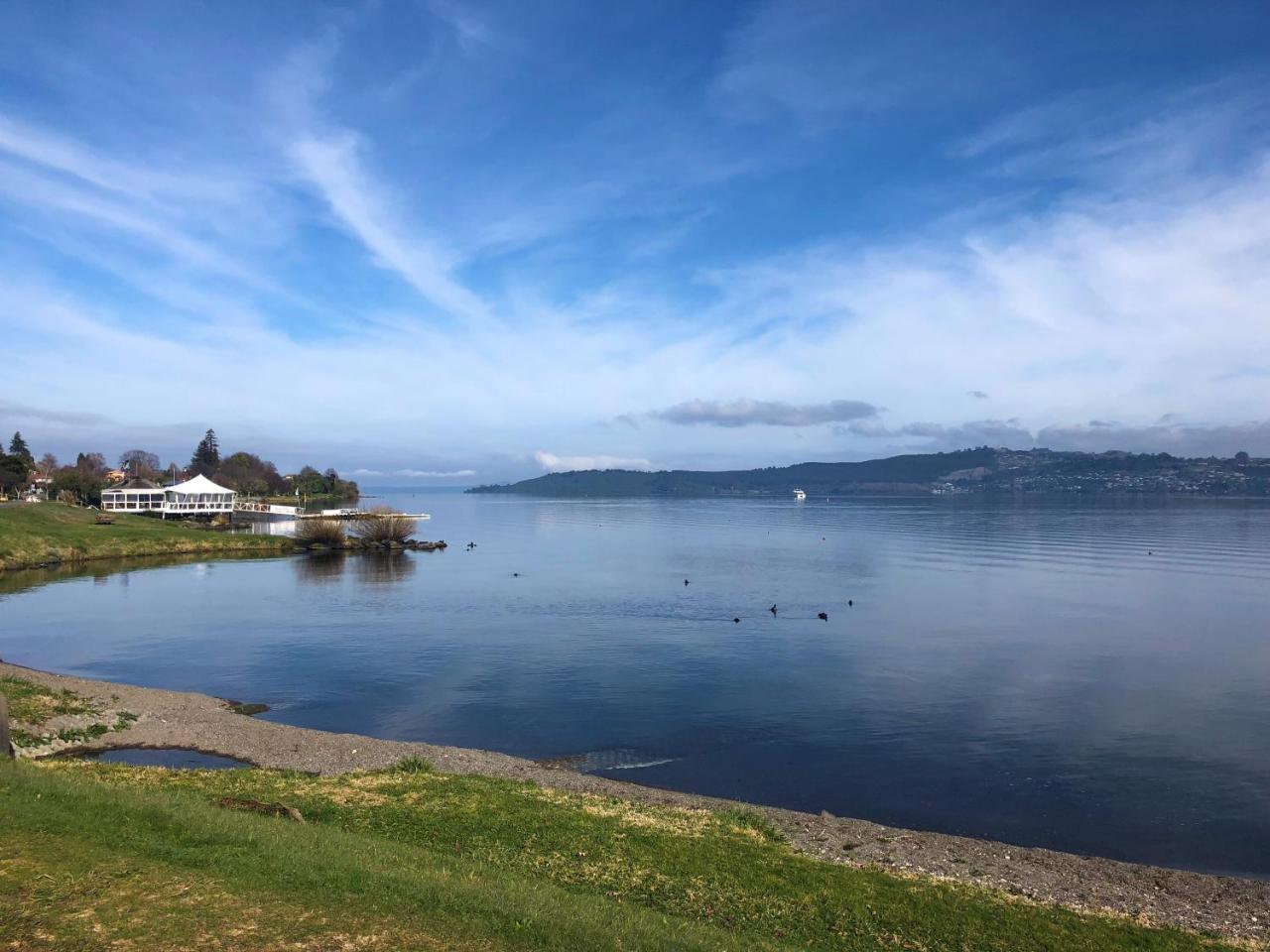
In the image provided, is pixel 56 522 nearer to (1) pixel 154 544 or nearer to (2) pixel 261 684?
(1) pixel 154 544

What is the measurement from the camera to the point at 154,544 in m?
91.9

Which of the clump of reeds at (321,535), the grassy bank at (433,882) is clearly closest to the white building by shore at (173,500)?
the clump of reeds at (321,535)

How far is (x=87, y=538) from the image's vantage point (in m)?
86.1

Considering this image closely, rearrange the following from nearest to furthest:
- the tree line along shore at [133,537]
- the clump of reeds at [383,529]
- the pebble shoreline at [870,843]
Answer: the pebble shoreline at [870,843]
the tree line along shore at [133,537]
the clump of reeds at [383,529]

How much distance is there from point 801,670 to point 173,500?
130 m

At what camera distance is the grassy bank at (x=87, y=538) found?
3091 inches

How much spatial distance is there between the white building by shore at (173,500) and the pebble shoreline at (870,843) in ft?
398

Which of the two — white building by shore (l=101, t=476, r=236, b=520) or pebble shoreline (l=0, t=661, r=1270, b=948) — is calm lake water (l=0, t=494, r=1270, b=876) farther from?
white building by shore (l=101, t=476, r=236, b=520)

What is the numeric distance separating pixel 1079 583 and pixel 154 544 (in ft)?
302

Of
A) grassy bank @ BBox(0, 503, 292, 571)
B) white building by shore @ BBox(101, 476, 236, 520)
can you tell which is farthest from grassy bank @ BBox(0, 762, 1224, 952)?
white building by shore @ BBox(101, 476, 236, 520)

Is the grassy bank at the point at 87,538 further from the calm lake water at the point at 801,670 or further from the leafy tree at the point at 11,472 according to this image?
the leafy tree at the point at 11,472

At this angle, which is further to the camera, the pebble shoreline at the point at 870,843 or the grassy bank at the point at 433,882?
the pebble shoreline at the point at 870,843

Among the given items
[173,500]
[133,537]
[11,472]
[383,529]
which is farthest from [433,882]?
[11,472]

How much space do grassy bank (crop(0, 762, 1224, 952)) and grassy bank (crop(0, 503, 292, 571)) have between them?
74684 millimetres
